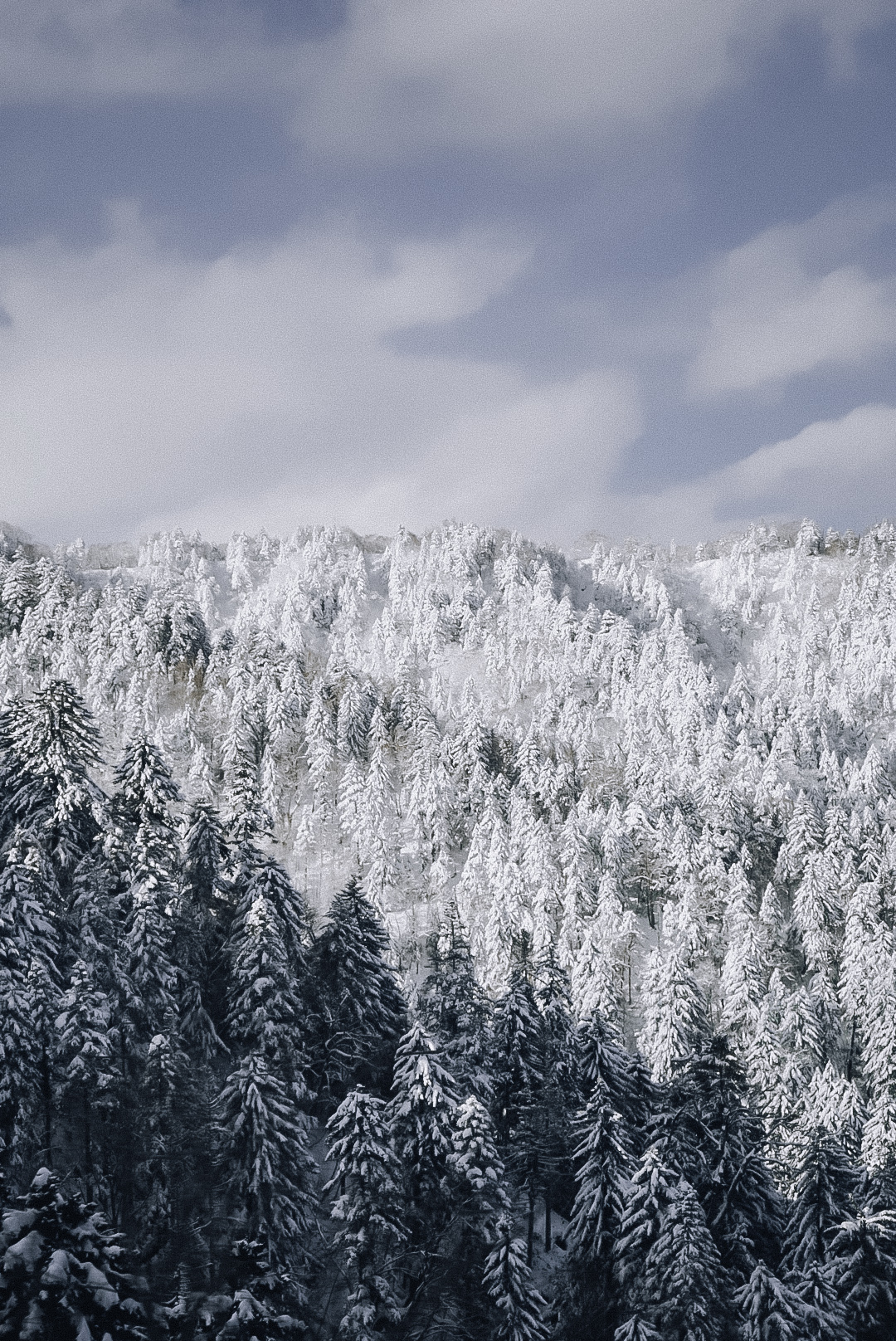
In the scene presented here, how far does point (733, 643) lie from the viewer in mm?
171000

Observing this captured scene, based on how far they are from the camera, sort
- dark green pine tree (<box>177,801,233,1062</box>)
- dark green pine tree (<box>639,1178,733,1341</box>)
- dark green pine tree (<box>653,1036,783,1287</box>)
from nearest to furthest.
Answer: dark green pine tree (<box>639,1178,733,1341</box>)
dark green pine tree (<box>653,1036,783,1287</box>)
dark green pine tree (<box>177,801,233,1062</box>)

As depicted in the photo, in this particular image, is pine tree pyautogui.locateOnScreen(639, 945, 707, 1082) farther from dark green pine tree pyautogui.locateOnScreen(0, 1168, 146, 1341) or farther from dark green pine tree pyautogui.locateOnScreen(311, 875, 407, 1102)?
dark green pine tree pyautogui.locateOnScreen(0, 1168, 146, 1341)

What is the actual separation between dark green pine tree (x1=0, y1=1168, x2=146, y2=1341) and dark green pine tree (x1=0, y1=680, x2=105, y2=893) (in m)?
26.6

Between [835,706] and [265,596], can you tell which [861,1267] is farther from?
[265,596]

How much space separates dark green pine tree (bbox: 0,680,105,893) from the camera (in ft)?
128

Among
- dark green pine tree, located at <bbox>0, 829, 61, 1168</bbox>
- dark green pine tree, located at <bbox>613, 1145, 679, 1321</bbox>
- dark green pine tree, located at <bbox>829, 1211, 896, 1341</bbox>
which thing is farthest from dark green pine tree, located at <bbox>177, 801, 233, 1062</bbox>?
dark green pine tree, located at <bbox>829, 1211, 896, 1341</bbox>

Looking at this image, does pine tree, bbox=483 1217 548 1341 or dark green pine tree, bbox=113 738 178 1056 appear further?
dark green pine tree, bbox=113 738 178 1056

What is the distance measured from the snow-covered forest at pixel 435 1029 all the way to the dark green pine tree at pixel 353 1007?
22 cm

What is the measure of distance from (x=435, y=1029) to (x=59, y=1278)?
26.3 m

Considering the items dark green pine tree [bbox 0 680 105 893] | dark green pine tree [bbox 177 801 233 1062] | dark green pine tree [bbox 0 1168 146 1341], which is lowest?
dark green pine tree [bbox 0 1168 146 1341]

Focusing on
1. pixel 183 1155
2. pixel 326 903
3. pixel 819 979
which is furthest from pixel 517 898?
pixel 183 1155

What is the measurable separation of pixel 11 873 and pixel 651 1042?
126 ft

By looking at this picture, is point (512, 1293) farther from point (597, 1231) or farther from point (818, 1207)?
point (818, 1207)

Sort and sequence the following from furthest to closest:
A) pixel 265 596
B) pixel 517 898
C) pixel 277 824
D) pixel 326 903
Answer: pixel 265 596
pixel 277 824
pixel 326 903
pixel 517 898
